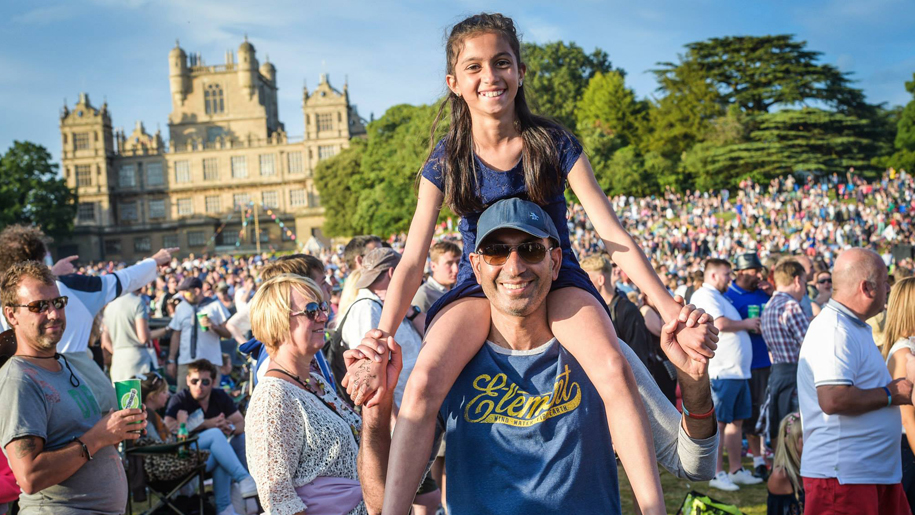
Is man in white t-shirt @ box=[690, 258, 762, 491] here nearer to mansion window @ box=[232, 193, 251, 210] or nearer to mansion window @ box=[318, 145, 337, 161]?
mansion window @ box=[318, 145, 337, 161]

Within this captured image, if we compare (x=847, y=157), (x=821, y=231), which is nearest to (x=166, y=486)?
(x=821, y=231)

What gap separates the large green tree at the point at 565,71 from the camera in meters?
63.9

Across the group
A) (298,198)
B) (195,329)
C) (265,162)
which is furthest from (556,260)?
(265,162)

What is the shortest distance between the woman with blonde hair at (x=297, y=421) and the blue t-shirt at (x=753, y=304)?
532 centimetres

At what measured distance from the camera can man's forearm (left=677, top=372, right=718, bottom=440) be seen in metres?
2.30

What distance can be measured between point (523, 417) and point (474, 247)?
1.99 ft

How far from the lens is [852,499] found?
12.9 feet

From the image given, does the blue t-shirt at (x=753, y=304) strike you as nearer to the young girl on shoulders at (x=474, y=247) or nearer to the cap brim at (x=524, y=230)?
the young girl on shoulders at (x=474, y=247)

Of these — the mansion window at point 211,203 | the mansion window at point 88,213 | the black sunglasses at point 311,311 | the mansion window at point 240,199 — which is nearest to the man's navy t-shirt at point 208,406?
the black sunglasses at point 311,311

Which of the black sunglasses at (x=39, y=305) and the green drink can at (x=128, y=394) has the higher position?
the black sunglasses at (x=39, y=305)

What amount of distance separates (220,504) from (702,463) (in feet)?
15.4

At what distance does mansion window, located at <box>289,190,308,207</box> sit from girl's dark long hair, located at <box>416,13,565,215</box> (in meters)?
76.1

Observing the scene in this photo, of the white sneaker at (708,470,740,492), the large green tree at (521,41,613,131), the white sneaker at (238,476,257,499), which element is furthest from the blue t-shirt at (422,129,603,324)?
the large green tree at (521,41,613,131)

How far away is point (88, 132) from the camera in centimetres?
8069
